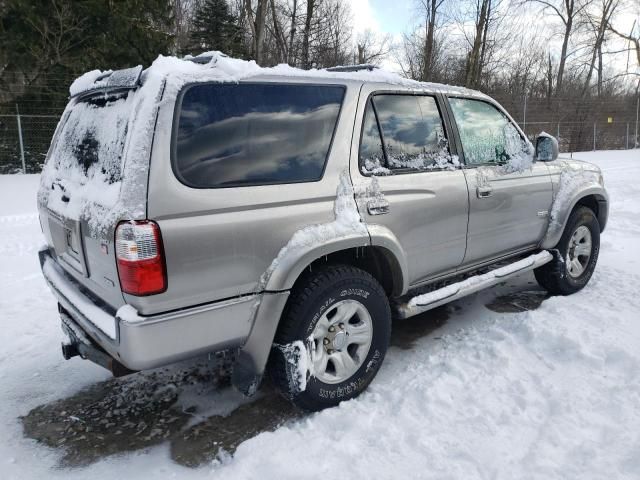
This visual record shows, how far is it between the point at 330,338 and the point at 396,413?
1.86 feet

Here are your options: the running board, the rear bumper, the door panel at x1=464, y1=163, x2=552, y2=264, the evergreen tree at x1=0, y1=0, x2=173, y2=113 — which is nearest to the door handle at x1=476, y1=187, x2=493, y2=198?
the door panel at x1=464, y1=163, x2=552, y2=264

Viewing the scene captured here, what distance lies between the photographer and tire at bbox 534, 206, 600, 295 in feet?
14.9

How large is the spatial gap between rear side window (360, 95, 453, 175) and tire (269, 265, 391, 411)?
74 cm

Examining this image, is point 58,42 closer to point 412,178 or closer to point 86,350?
point 86,350

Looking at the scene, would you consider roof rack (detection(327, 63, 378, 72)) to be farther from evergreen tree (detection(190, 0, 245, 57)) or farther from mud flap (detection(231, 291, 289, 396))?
evergreen tree (detection(190, 0, 245, 57))

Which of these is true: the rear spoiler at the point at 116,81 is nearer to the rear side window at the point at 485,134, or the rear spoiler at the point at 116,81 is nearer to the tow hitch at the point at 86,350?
the tow hitch at the point at 86,350

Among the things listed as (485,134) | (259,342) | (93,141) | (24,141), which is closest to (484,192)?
(485,134)

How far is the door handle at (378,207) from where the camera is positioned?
289 centimetres

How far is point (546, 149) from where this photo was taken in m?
4.30

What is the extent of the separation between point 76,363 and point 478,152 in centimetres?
350

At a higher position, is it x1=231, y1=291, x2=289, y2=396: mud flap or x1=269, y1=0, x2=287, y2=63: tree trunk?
x1=269, y1=0, x2=287, y2=63: tree trunk

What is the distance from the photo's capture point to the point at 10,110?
13.7m

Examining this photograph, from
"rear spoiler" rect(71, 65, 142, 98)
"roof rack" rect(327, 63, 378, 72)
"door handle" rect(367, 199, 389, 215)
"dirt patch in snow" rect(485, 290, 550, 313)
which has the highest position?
"roof rack" rect(327, 63, 378, 72)

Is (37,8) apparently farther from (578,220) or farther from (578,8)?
(578,8)
